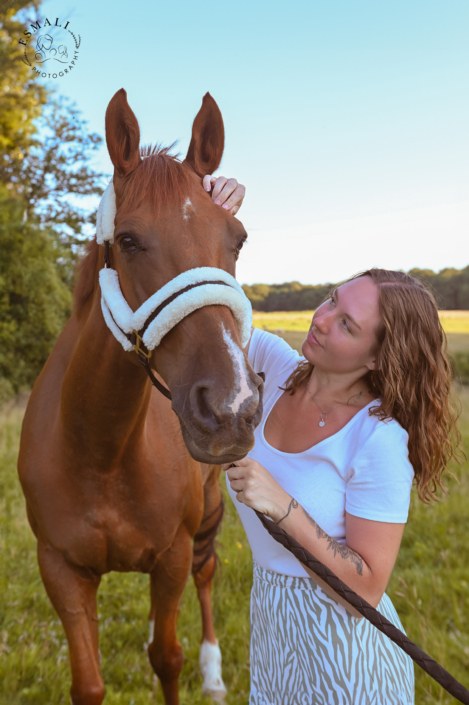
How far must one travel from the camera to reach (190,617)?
331cm

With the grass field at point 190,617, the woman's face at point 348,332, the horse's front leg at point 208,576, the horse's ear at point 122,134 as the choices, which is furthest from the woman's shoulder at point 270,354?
the grass field at point 190,617

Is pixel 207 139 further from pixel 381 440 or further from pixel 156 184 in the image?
pixel 381 440

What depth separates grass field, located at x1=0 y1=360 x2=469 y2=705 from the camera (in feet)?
8.49

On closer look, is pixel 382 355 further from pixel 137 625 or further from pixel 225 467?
pixel 137 625

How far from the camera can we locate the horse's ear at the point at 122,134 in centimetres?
155

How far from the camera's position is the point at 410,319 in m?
1.64

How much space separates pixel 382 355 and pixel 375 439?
0.29 meters

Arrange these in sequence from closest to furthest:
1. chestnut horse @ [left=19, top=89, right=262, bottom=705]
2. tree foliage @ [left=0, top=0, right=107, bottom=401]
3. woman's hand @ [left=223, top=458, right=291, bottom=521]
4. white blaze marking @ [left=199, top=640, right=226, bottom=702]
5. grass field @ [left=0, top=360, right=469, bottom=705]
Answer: chestnut horse @ [left=19, top=89, right=262, bottom=705] < woman's hand @ [left=223, top=458, right=291, bottom=521] < grass field @ [left=0, top=360, right=469, bottom=705] < white blaze marking @ [left=199, top=640, right=226, bottom=702] < tree foliage @ [left=0, top=0, right=107, bottom=401]

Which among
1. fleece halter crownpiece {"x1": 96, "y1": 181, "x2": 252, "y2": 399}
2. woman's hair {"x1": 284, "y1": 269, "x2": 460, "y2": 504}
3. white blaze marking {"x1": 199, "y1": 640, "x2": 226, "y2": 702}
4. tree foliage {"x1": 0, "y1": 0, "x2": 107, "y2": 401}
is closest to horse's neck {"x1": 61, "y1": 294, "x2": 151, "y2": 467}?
fleece halter crownpiece {"x1": 96, "y1": 181, "x2": 252, "y2": 399}

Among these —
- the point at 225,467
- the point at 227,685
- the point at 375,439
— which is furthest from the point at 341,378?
the point at 227,685

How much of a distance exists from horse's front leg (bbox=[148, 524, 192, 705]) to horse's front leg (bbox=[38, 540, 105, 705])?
361mm

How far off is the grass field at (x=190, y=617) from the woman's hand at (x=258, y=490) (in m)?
1.88

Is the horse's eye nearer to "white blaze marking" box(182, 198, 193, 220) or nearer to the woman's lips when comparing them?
"white blaze marking" box(182, 198, 193, 220)

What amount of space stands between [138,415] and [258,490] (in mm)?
624
